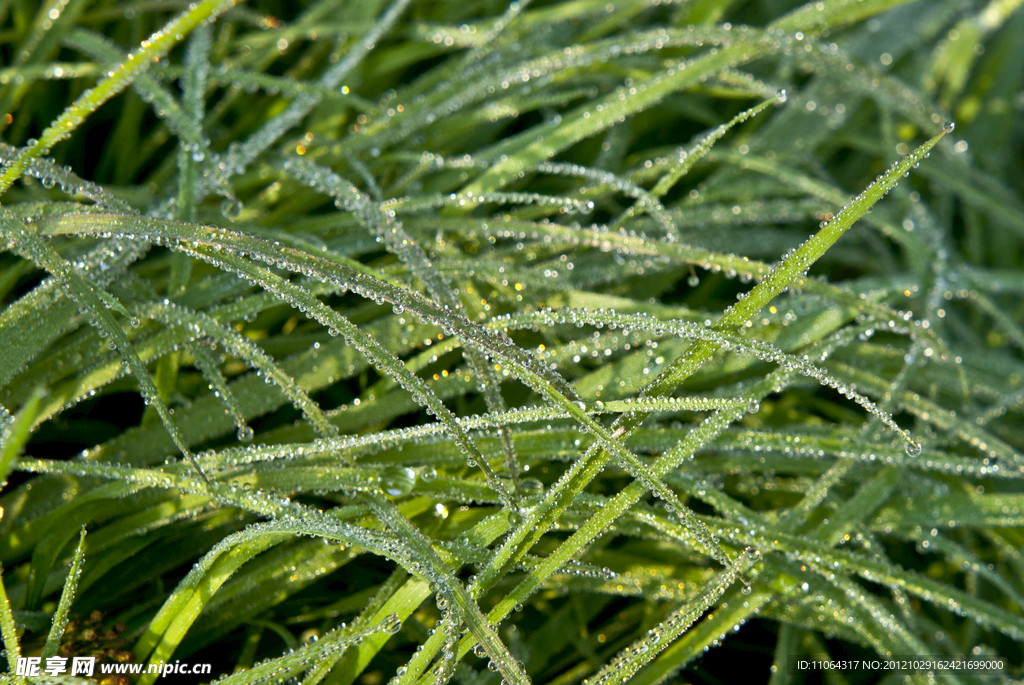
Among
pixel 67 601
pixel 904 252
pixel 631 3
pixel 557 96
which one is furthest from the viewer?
pixel 904 252

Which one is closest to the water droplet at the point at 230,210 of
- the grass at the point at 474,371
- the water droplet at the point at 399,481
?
the grass at the point at 474,371

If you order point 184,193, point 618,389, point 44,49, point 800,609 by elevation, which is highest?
point 44,49

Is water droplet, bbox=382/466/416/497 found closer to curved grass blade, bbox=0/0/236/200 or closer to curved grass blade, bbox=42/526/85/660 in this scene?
curved grass blade, bbox=42/526/85/660

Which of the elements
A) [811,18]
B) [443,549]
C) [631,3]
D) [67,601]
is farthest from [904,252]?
[67,601]

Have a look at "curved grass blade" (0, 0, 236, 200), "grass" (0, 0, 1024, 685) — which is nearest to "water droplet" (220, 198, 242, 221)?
"grass" (0, 0, 1024, 685)

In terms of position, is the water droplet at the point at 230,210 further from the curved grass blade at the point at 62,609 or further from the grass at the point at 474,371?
the curved grass blade at the point at 62,609

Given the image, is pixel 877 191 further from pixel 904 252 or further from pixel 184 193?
pixel 184 193

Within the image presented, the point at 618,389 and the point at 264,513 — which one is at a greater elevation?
the point at 618,389

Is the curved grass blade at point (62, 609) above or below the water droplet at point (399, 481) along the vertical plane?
below
